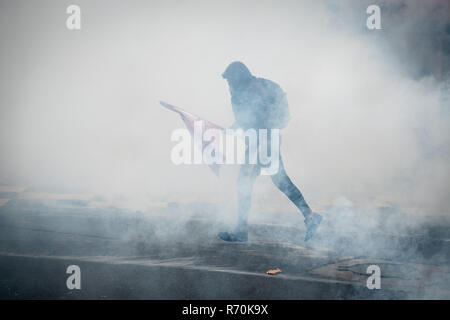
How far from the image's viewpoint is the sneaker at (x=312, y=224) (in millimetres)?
4621

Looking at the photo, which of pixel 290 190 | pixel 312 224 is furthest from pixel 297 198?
pixel 312 224

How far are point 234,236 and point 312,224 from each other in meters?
1.07

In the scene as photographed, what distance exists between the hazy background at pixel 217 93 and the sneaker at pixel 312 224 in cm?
32

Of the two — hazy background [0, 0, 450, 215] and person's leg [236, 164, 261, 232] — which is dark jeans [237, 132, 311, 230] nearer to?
person's leg [236, 164, 261, 232]

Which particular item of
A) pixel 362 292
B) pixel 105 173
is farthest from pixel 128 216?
pixel 362 292

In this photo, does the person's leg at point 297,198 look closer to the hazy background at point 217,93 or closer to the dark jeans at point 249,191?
the dark jeans at point 249,191

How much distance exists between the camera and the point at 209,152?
4.95 meters

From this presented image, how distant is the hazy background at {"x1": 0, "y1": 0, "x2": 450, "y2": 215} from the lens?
16.1 ft

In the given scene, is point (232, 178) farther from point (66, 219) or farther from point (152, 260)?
point (66, 219)

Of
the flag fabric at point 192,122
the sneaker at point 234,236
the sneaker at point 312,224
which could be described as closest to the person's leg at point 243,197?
the sneaker at point 234,236

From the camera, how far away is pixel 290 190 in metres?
4.72

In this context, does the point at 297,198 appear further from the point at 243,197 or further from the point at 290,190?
the point at 243,197
